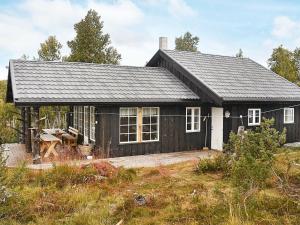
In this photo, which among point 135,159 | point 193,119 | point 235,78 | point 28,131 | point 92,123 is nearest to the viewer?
point 135,159

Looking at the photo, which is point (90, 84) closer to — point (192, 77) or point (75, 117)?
point (75, 117)

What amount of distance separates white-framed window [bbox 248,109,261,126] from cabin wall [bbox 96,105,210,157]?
200cm

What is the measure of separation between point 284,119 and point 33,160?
1236 centimetres

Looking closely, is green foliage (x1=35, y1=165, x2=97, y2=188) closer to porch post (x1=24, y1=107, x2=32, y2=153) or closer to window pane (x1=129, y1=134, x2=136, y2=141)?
window pane (x1=129, y1=134, x2=136, y2=141)

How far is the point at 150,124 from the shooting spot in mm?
15422

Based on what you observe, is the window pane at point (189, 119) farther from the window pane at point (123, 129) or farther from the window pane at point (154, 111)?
the window pane at point (123, 129)

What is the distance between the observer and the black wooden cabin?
14.2 m

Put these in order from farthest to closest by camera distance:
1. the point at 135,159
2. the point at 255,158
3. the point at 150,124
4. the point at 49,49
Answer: the point at 49,49 < the point at 150,124 < the point at 135,159 < the point at 255,158

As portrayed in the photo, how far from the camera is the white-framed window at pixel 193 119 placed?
16.4 meters

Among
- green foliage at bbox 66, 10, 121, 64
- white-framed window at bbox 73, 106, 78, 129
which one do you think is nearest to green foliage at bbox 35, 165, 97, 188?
white-framed window at bbox 73, 106, 78, 129

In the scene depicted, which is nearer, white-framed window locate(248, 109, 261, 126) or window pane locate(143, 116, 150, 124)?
window pane locate(143, 116, 150, 124)

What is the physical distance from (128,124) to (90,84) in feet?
7.49

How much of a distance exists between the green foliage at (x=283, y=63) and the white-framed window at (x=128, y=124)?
2153 centimetres

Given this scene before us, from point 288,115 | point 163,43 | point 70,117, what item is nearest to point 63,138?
point 70,117
